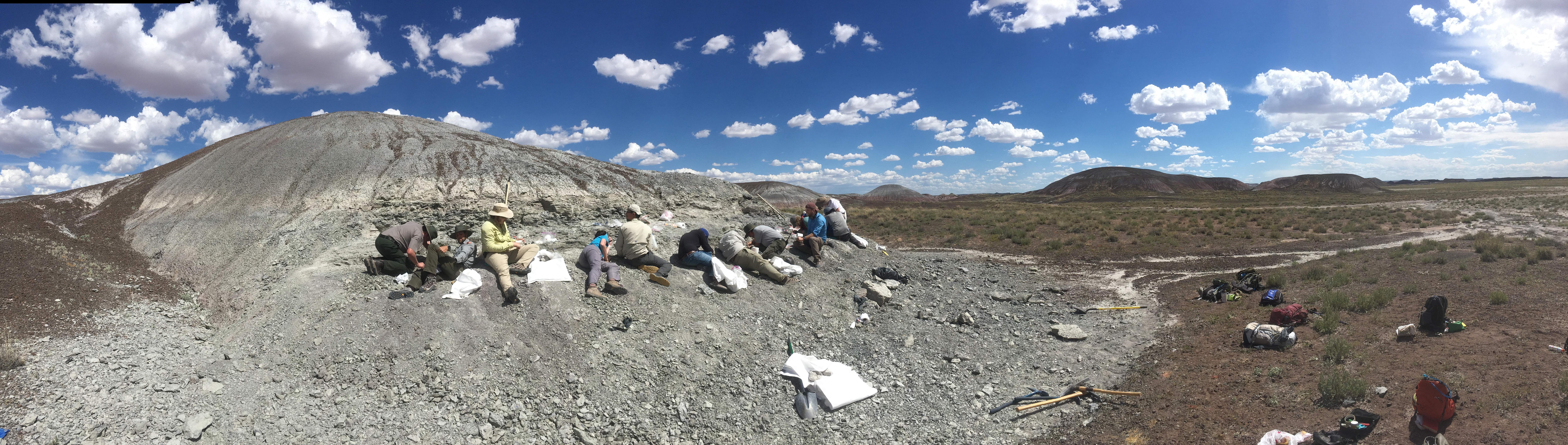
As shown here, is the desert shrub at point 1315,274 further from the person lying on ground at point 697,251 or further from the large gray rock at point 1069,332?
the person lying on ground at point 697,251

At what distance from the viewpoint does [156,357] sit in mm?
5785

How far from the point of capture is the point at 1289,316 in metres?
8.37

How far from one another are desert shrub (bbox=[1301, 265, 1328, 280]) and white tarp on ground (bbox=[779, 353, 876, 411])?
37.1 ft

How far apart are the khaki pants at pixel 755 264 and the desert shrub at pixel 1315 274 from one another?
1153 centimetres

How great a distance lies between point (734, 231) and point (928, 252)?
10238 millimetres

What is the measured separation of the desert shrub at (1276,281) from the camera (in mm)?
11008

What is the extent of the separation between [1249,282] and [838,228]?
883 cm

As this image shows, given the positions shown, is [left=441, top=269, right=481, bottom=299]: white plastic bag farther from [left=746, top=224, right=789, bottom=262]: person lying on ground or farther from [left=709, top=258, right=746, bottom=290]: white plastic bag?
[left=746, top=224, right=789, bottom=262]: person lying on ground

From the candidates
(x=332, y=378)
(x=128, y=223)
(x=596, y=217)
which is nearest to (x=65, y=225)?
(x=128, y=223)

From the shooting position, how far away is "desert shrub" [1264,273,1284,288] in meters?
11.0

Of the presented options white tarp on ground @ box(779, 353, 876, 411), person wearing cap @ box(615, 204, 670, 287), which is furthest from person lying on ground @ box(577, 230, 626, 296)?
white tarp on ground @ box(779, 353, 876, 411)

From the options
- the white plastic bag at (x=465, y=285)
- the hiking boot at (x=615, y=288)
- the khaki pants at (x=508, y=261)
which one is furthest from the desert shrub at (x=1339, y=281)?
the white plastic bag at (x=465, y=285)

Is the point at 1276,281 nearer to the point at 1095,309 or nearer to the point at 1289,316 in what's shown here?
the point at 1289,316

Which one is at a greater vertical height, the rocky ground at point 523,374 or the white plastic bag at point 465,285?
the white plastic bag at point 465,285
